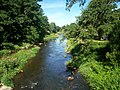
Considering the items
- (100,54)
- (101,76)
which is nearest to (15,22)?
(100,54)

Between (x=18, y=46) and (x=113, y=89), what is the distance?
41126 millimetres

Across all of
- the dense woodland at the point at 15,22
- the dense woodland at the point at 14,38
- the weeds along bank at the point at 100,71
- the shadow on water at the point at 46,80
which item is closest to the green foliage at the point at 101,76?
the weeds along bank at the point at 100,71

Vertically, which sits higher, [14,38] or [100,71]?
[14,38]

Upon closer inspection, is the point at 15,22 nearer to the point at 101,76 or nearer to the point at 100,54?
the point at 100,54

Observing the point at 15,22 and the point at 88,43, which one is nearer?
the point at 88,43

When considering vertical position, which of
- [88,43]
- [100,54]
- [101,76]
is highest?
[88,43]


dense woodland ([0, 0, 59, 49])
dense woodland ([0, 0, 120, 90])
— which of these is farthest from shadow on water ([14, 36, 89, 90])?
dense woodland ([0, 0, 59, 49])

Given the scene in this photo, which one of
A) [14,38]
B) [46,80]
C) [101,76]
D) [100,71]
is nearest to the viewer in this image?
[101,76]

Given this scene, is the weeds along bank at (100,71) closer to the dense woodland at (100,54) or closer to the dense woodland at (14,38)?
the dense woodland at (100,54)

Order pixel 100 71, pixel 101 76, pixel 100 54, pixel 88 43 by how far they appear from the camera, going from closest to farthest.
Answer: pixel 101 76, pixel 100 71, pixel 100 54, pixel 88 43

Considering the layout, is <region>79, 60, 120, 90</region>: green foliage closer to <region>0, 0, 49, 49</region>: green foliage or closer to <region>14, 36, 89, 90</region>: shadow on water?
<region>14, 36, 89, 90</region>: shadow on water

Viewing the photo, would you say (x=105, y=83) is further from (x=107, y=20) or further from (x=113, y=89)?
(x=107, y=20)

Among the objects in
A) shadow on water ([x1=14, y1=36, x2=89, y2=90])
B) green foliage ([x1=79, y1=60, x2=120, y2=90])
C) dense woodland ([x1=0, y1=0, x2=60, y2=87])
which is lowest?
shadow on water ([x1=14, y1=36, x2=89, y2=90])

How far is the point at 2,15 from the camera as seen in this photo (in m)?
47.6
